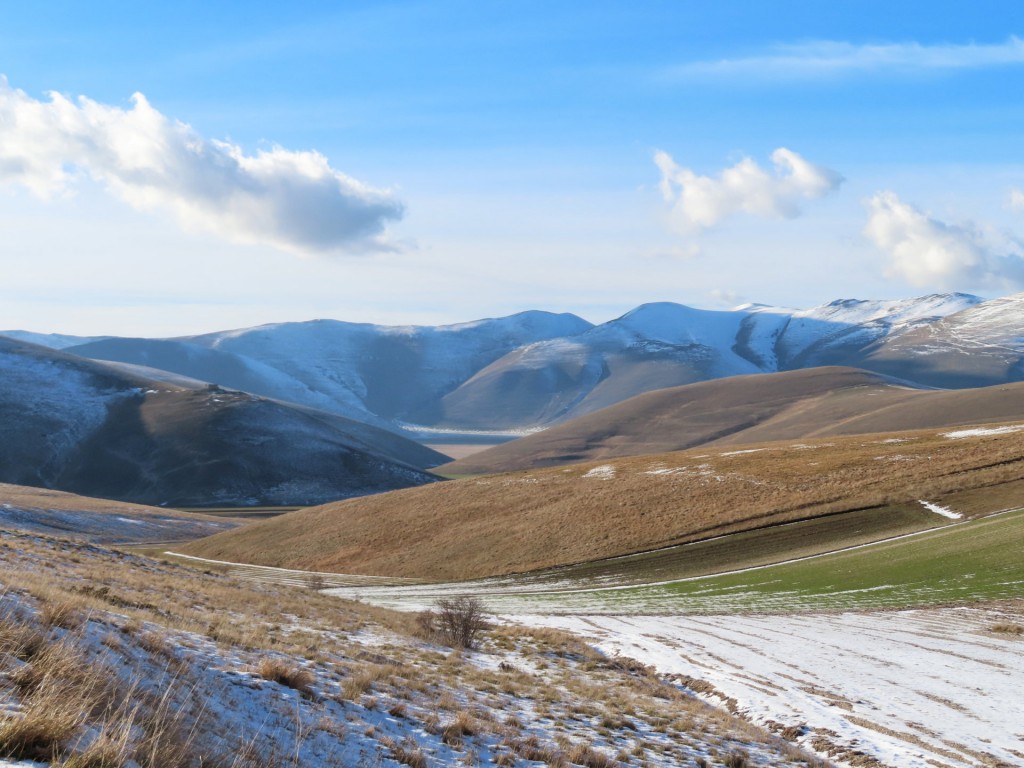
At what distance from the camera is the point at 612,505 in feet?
236

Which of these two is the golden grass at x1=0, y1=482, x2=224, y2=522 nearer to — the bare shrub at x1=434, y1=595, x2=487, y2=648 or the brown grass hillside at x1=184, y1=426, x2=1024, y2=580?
the brown grass hillside at x1=184, y1=426, x2=1024, y2=580

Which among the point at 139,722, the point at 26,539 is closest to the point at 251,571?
the point at 26,539

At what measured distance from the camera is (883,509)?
59625 millimetres

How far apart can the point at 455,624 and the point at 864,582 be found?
26289mm

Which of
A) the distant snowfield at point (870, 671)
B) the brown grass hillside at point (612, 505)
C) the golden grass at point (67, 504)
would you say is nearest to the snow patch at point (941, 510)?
the brown grass hillside at point (612, 505)

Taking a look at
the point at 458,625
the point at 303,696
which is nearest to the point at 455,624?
the point at 458,625

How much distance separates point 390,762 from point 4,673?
490 cm

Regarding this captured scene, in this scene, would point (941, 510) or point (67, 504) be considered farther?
point (67, 504)

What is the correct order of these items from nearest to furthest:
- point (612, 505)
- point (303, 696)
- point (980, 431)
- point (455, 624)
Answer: point (303, 696) → point (455, 624) → point (612, 505) → point (980, 431)

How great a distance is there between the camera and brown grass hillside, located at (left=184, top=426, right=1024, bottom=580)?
63.0m

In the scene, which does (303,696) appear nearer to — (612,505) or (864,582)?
(864,582)

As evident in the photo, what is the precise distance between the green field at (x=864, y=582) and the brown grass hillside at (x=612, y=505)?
10672 mm

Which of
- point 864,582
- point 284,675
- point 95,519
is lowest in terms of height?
point 95,519

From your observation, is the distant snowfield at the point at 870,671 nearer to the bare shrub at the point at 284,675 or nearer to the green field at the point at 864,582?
the green field at the point at 864,582
